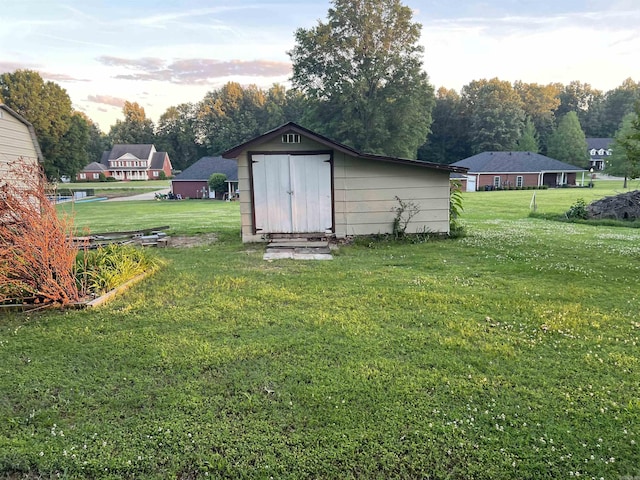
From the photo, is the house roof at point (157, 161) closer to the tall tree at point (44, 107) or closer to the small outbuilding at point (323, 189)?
the tall tree at point (44, 107)

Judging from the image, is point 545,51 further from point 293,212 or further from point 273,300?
point 273,300

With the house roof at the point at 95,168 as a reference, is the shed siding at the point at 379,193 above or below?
below

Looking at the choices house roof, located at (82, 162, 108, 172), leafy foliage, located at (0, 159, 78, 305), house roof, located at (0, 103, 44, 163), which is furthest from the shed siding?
house roof, located at (82, 162, 108, 172)

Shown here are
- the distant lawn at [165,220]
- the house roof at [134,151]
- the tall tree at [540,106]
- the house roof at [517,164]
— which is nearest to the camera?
the distant lawn at [165,220]

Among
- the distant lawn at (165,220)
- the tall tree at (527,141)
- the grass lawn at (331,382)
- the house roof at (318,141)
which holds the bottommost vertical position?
the grass lawn at (331,382)

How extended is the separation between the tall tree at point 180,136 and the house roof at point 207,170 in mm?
37687

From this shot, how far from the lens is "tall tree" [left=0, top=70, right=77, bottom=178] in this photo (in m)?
39.9

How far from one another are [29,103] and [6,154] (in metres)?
36.1

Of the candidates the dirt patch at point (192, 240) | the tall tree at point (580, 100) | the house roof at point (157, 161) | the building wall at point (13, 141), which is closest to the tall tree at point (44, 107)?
the building wall at point (13, 141)

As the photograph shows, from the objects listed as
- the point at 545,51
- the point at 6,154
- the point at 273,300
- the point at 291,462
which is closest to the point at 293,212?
the point at 273,300

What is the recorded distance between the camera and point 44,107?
40.8 meters

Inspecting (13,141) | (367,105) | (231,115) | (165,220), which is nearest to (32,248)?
(13,141)

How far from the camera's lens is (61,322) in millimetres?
4730

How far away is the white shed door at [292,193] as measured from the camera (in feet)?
31.7
